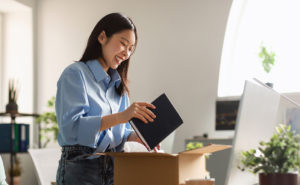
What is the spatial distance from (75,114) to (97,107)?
114 mm

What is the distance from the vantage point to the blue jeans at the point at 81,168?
1.51m

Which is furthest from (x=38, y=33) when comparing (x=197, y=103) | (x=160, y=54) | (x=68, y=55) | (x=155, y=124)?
(x=155, y=124)

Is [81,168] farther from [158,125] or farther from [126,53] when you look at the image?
[126,53]

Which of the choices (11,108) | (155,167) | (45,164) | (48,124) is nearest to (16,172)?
(11,108)

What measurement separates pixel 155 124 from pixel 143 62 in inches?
164

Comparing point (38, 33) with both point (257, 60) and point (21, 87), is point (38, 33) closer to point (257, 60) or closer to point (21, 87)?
point (21, 87)

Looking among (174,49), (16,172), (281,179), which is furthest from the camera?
(174,49)

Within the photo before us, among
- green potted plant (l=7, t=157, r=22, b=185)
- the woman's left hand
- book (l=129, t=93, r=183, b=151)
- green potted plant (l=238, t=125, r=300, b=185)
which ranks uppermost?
book (l=129, t=93, r=183, b=151)

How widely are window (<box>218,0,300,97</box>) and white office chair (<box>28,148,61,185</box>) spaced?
3317 mm

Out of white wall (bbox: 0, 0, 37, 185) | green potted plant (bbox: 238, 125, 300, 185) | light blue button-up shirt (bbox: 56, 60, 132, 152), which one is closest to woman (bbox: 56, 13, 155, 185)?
light blue button-up shirt (bbox: 56, 60, 132, 152)

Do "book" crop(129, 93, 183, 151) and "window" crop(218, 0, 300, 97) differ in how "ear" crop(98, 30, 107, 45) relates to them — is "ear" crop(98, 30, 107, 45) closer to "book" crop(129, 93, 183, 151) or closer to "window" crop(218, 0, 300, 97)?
"book" crop(129, 93, 183, 151)

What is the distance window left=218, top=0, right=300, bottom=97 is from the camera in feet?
17.1

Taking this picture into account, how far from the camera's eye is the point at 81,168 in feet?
4.97

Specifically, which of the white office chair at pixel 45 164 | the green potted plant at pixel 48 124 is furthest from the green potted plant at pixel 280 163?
the green potted plant at pixel 48 124
